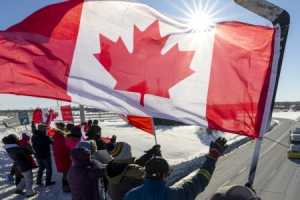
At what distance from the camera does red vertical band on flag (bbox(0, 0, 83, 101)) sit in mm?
3709

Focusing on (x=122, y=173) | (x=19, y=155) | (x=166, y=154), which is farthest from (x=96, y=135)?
(x=166, y=154)

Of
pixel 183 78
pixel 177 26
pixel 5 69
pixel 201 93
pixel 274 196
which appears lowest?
pixel 274 196

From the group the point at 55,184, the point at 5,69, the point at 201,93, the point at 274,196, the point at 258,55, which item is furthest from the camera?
the point at 274,196

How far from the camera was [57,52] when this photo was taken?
383cm

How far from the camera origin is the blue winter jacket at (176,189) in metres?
2.21

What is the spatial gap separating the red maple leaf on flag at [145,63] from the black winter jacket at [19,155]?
3756 millimetres

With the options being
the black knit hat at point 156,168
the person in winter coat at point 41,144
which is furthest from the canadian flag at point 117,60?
the person in winter coat at point 41,144

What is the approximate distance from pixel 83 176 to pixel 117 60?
163 centimetres

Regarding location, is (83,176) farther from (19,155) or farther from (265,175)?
(265,175)

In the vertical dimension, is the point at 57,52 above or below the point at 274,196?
above

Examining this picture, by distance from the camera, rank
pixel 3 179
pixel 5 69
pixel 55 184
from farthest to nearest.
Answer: pixel 3 179
pixel 55 184
pixel 5 69

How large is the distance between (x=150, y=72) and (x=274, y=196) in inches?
305

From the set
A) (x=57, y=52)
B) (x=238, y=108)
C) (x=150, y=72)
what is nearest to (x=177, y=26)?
(x=150, y=72)

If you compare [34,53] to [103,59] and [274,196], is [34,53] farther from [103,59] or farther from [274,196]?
[274,196]
